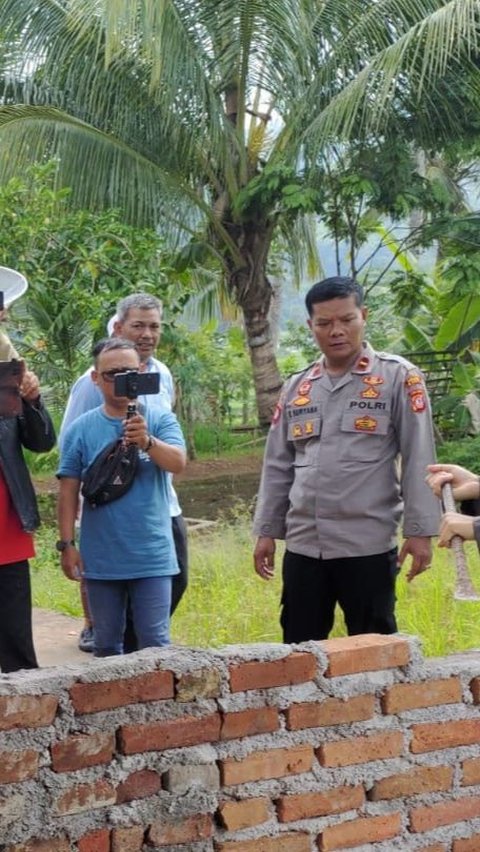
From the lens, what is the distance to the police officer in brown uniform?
11.4 feet

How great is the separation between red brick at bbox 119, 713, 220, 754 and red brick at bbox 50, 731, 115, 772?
1.4 inches

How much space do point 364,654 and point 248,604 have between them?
8.07 feet

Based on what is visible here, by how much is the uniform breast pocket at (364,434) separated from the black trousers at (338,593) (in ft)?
1.00

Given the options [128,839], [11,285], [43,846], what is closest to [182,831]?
[128,839]

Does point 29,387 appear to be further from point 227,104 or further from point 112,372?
point 227,104

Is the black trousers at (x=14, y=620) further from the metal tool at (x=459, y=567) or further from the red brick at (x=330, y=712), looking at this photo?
the metal tool at (x=459, y=567)

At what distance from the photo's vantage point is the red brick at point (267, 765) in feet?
9.08

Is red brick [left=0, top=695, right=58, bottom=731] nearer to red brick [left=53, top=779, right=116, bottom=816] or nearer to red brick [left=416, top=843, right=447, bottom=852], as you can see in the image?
red brick [left=53, top=779, right=116, bottom=816]

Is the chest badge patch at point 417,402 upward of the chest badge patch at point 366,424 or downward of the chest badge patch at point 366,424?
upward

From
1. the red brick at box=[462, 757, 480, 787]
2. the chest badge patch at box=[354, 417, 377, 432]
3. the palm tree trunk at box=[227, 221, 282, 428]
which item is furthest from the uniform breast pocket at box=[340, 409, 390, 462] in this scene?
the palm tree trunk at box=[227, 221, 282, 428]

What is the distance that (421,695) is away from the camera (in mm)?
3029

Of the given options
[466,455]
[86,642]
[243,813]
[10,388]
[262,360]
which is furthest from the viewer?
[262,360]

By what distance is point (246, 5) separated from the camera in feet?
35.2

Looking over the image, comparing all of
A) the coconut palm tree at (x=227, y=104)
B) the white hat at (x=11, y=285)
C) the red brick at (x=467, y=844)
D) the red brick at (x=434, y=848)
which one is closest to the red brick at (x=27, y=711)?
the red brick at (x=434, y=848)
